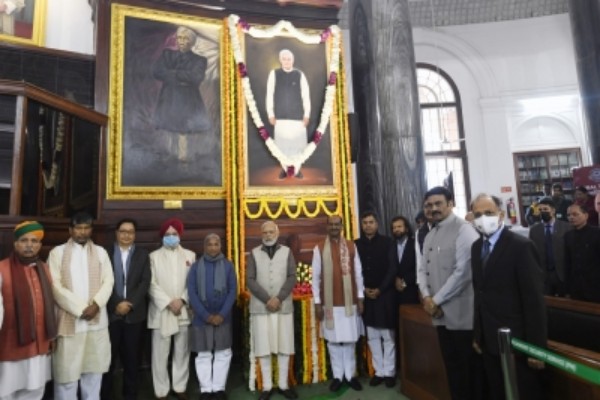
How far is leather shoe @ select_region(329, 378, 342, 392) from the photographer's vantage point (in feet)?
11.3

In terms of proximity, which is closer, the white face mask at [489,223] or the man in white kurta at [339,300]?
the white face mask at [489,223]

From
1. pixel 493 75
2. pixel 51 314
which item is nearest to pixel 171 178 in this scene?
pixel 51 314

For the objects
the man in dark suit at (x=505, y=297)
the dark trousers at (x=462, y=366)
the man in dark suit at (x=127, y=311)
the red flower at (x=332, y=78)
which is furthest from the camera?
the red flower at (x=332, y=78)

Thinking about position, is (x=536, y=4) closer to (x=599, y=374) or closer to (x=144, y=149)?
(x=144, y=149)

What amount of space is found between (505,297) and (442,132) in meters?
9.77

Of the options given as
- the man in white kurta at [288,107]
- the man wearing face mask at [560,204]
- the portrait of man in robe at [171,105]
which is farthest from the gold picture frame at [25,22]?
the man wearing face mask at [560,204]

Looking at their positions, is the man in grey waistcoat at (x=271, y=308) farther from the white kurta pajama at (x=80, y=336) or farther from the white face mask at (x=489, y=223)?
the white face mask at (x=489, y=223)

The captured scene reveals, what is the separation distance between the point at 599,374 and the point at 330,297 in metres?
2.26

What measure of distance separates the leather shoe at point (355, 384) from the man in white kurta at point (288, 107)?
2.64 m

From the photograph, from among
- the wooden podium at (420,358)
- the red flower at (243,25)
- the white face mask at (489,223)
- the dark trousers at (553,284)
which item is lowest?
the wooden podium at (420,358)

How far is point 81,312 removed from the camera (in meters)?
2.92

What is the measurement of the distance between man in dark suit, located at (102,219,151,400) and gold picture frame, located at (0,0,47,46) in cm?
351

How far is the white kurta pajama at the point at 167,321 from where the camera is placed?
337 cm

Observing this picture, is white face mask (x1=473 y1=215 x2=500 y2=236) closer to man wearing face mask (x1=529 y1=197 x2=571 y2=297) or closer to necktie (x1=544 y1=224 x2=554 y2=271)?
man wearing face mask (x1=529 y1=197 x2=571 y2=297)
